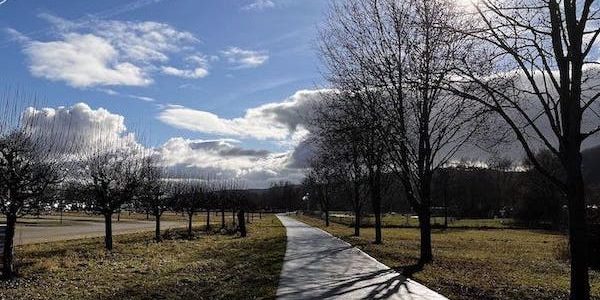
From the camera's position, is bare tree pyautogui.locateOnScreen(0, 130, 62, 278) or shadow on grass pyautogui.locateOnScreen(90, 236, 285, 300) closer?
shadow on grass pyautogui.locateOnScreen(90, 236, 285, 300)

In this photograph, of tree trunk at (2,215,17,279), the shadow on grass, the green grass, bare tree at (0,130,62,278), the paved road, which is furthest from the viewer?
the paved road

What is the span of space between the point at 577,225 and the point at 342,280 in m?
5.32

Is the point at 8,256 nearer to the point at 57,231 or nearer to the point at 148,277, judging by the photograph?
the point at 148,277

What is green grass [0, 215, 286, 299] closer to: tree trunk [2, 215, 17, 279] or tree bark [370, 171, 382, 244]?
tree trunk [2, 215, 17, 279]

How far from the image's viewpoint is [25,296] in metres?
11.1

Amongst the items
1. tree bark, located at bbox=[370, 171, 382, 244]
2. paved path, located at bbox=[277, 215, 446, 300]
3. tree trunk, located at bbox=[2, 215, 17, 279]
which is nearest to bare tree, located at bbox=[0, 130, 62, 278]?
tree trunk, located at bbox=[2, 215, 17, 279]

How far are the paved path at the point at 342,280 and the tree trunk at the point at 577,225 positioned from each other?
2418 millimetres

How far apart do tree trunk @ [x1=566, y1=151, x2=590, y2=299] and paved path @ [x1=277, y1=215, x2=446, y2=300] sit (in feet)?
7.93

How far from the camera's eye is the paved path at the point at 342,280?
10.4 meters

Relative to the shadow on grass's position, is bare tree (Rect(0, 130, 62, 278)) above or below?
above

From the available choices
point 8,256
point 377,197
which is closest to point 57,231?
point 377,197

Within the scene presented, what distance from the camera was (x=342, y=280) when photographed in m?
12.5

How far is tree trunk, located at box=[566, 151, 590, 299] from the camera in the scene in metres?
8.62

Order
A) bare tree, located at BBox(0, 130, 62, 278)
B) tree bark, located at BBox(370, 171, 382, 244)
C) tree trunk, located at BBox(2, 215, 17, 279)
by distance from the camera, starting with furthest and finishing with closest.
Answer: tree bark, located at BBox(370, 171, 382, 244) → bare tree, located at BBox(0, 130, 62, 278) → tree trunk, located at BBox(2, 215, 17, 279)
